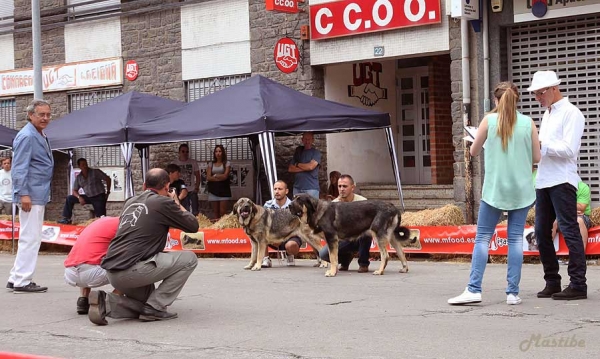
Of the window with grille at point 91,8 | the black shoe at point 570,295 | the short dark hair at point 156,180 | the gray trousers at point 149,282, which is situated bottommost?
the black shoe at point 570,295

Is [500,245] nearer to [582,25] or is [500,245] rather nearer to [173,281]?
[582,25]

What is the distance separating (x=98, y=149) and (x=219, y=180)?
5.23 meters

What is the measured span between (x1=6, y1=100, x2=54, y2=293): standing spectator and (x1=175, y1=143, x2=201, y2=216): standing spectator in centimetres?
861

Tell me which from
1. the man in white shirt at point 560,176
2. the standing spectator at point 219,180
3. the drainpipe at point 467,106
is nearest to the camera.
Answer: the man in white shirt at point 560,176

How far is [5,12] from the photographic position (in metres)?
25.0

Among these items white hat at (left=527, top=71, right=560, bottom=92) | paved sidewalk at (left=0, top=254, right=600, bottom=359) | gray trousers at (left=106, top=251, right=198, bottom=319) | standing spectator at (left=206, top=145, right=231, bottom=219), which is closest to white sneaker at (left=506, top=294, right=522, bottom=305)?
paved sidewalk at (left=0, top=254, right=600, bottom=359)

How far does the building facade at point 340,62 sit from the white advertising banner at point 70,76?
4cm

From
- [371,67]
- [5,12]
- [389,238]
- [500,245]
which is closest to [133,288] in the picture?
[389,238]

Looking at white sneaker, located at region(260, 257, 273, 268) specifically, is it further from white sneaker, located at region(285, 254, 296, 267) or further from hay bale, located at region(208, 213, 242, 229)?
hay bale, located at region(208, 213, 242, 229)

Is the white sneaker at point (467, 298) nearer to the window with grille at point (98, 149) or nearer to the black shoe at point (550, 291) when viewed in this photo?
the black shoe at point (550, 291)

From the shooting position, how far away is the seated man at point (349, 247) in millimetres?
12859

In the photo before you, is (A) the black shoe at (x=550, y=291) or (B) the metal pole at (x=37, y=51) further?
(B) the metal pole at (x=37, y=51)

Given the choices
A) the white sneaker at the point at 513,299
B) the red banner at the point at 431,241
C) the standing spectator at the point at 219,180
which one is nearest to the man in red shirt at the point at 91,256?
the white sneaker at the point at 513,299

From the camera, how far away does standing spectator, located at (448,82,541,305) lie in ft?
28.5
